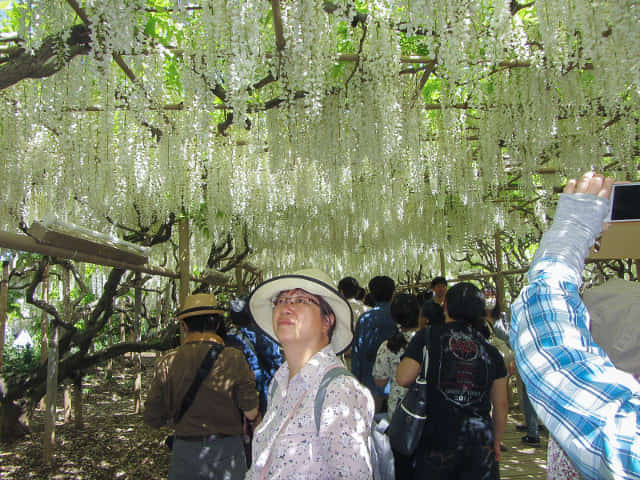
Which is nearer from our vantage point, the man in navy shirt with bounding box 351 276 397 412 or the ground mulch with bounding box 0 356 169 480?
the man in navy shirt with bounding box 351 276 397 412

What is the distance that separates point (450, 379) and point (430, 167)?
4312 millimetres

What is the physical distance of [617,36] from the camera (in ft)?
9.43

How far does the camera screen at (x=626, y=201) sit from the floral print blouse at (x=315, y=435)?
0.80 metres

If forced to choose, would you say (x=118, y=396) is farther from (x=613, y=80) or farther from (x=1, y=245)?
(x=613, y=80)

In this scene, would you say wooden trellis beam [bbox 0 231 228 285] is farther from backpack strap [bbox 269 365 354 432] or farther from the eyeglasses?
backpack strap [bbox 269 365 354 432]

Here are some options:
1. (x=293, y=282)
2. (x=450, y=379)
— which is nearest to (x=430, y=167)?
(x=450, y=379)

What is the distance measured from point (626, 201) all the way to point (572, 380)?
638 mm

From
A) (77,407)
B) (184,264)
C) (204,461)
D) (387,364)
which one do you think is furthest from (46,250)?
(77,407)

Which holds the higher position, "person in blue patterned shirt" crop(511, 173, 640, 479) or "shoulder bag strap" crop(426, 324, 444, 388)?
"person in blue patterned shirt" crop(511, 173, 640, 479)

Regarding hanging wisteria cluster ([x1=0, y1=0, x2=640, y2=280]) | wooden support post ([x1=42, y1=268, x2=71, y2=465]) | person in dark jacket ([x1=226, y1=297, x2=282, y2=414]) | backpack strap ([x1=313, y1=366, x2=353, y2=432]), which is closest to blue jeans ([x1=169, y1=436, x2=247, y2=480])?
person in dark jacket ([x1=226, y1=297, x2=282, y2=414])

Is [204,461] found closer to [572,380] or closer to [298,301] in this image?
[298,301]

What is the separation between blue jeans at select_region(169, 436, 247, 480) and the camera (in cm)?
220

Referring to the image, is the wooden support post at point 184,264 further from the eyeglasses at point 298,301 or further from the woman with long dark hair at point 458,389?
the eyeglasses at point 298,301

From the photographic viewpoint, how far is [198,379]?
226 cm
